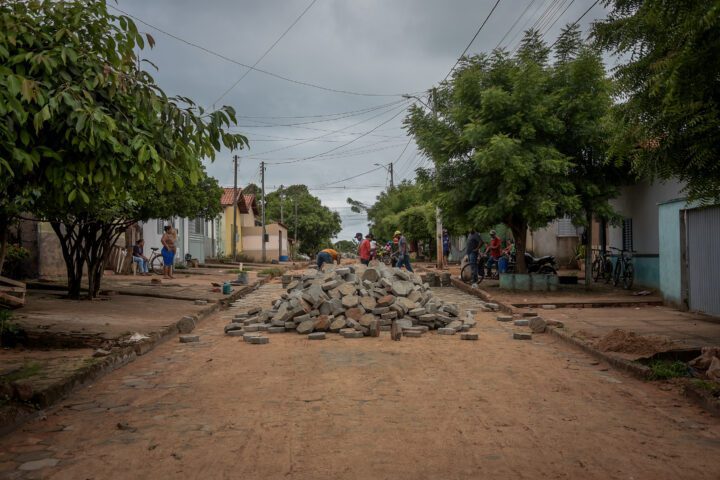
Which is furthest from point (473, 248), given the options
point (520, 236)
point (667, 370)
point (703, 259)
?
point (667, 370)

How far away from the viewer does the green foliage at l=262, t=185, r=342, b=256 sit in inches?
3169

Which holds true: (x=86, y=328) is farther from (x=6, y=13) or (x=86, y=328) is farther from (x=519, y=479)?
(x=519, y=479)

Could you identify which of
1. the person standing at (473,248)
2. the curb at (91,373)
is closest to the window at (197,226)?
the person standing at (473,248)

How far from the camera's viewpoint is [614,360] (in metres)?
7.42

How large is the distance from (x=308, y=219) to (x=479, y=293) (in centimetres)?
6452

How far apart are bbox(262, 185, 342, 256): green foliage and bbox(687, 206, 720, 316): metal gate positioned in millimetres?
68604

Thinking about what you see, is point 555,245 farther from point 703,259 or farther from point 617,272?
point 703,259

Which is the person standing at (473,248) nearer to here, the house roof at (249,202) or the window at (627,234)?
→ the window at (627,234)

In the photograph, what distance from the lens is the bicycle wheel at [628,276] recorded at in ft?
55.0

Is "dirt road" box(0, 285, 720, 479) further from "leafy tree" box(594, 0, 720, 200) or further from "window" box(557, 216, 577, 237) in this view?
"window" box(557, 216, 577, 237)

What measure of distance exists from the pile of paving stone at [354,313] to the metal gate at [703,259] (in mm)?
4459

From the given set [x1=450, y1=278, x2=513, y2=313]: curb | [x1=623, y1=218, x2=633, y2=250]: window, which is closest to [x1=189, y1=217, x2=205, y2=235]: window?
[x1=450, y1=278, x2=513, y2=313]: curb

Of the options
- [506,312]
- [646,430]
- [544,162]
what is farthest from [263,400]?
[544,162]

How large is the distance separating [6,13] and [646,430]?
19.1ft
